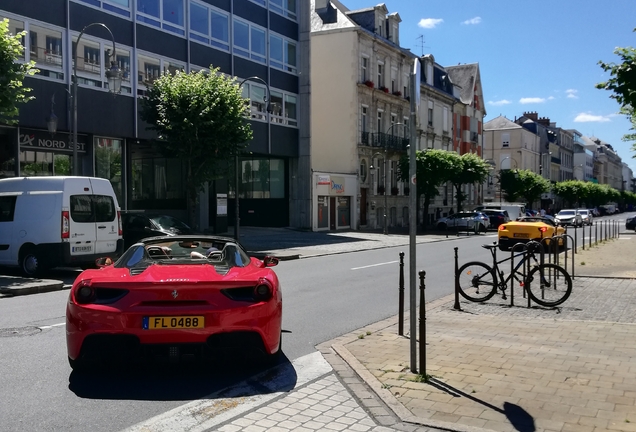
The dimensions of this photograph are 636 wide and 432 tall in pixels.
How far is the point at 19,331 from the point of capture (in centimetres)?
855

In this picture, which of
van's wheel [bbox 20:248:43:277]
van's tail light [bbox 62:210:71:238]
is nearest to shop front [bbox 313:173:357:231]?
van's tail light [bbox 62:210:71:238]

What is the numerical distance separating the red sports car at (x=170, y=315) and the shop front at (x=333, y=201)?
111ft

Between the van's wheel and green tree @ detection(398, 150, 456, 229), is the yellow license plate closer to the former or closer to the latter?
the van's wheel

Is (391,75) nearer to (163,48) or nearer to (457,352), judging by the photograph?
(163,48)

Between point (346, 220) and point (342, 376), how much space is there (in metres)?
38.3

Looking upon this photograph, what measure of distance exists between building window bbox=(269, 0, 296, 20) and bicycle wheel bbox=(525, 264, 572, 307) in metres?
28.8

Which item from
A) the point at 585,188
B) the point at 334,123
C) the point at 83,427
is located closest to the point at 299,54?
the point at 334,123

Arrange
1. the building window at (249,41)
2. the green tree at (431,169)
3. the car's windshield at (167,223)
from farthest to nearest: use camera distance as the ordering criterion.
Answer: the green tree at (431,169) < the building window at (249,41) < the car's windshield at (167,223)

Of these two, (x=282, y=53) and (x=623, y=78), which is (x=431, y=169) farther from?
(x=623, y=78)

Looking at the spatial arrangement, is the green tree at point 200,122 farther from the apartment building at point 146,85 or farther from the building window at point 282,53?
the building window at point 282,53

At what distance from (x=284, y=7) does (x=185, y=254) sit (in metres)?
32.7

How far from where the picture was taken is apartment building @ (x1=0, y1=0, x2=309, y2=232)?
23.3m

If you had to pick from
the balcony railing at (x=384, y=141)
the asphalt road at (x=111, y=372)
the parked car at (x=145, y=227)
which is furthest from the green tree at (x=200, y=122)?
the balcony railing at (x=384, y=141)

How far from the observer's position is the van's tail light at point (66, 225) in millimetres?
15039
